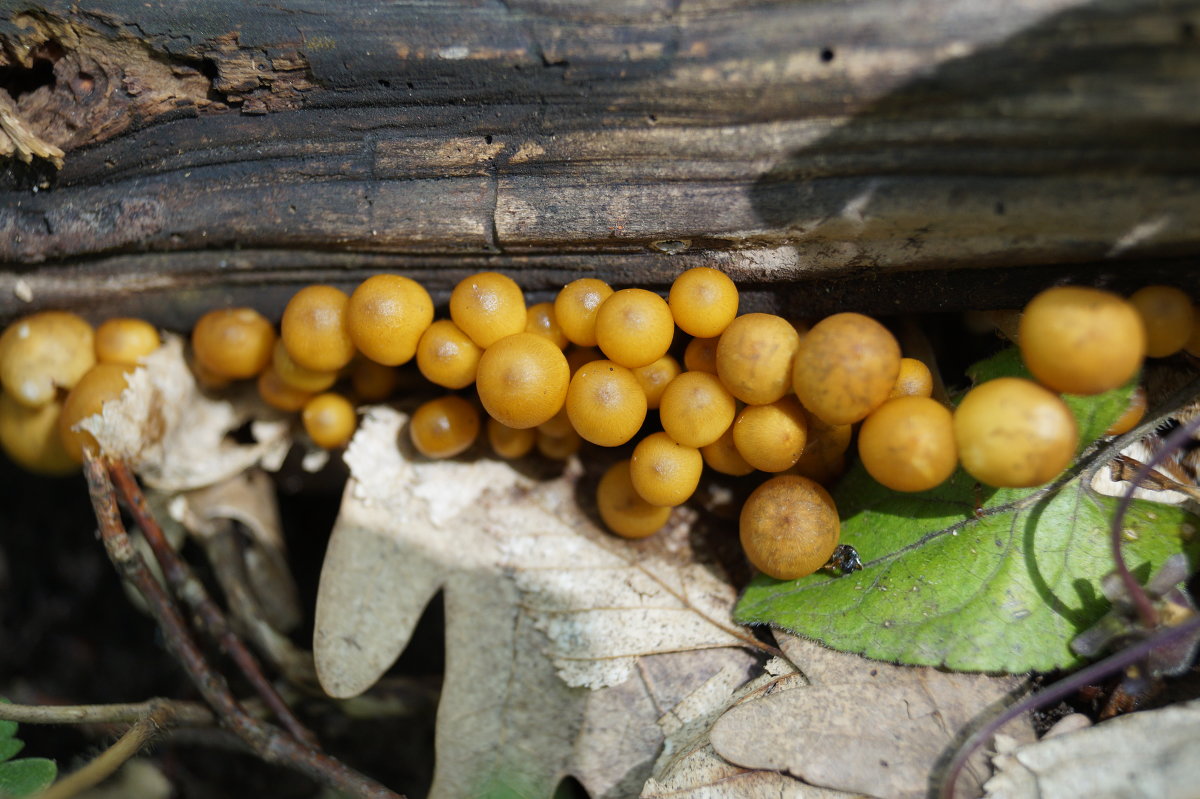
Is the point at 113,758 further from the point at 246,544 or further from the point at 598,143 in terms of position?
the point at 598,143

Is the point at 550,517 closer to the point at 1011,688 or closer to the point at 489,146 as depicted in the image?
the point at 489,146

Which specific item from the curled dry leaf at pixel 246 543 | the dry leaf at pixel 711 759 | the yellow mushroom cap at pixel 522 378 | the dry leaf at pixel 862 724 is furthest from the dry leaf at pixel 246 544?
the dry leaf at pixel 862 724

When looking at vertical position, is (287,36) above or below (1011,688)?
above

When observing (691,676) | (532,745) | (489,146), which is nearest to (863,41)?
(489,146)

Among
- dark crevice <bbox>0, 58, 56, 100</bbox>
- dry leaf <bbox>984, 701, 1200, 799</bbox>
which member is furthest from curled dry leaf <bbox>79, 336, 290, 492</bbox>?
dry leaf <bbox>984, 701, 1200, 799</bbox>

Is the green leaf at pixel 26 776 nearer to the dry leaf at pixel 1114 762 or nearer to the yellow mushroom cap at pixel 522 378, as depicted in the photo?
the yellow mushroom cap at pixel 522 378
